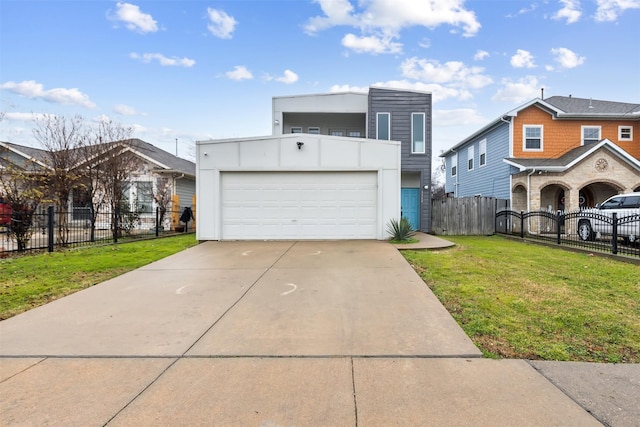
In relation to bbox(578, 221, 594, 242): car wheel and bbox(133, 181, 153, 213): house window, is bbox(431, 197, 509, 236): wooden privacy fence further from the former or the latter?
bbox(133, 181, 153, 213): house window

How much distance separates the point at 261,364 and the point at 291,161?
9.34 metres

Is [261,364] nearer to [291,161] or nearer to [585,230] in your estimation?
[291,161]

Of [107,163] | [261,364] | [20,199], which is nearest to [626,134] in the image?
[261,364]

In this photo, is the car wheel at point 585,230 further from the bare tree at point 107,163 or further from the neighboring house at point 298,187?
the bare tree at point 107,163

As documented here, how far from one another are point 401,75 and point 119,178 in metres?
15.6

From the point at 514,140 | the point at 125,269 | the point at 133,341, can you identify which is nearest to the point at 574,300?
the point at 133,341

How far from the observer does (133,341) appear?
12.2ft

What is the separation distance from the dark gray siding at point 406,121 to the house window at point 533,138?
612 cm

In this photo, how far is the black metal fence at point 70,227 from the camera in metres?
9.87

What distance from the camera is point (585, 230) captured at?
12406mm

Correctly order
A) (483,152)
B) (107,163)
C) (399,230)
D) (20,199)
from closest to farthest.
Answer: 1. (20,199)
2. (399,230)
3. (107,163)
4. (483,152)

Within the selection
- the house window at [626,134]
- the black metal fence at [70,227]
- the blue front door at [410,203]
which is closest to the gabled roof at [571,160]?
the house window at [626,134]

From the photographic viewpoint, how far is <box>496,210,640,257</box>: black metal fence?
30.4ft

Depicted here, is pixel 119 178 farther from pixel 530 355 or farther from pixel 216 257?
pixel 530 355
